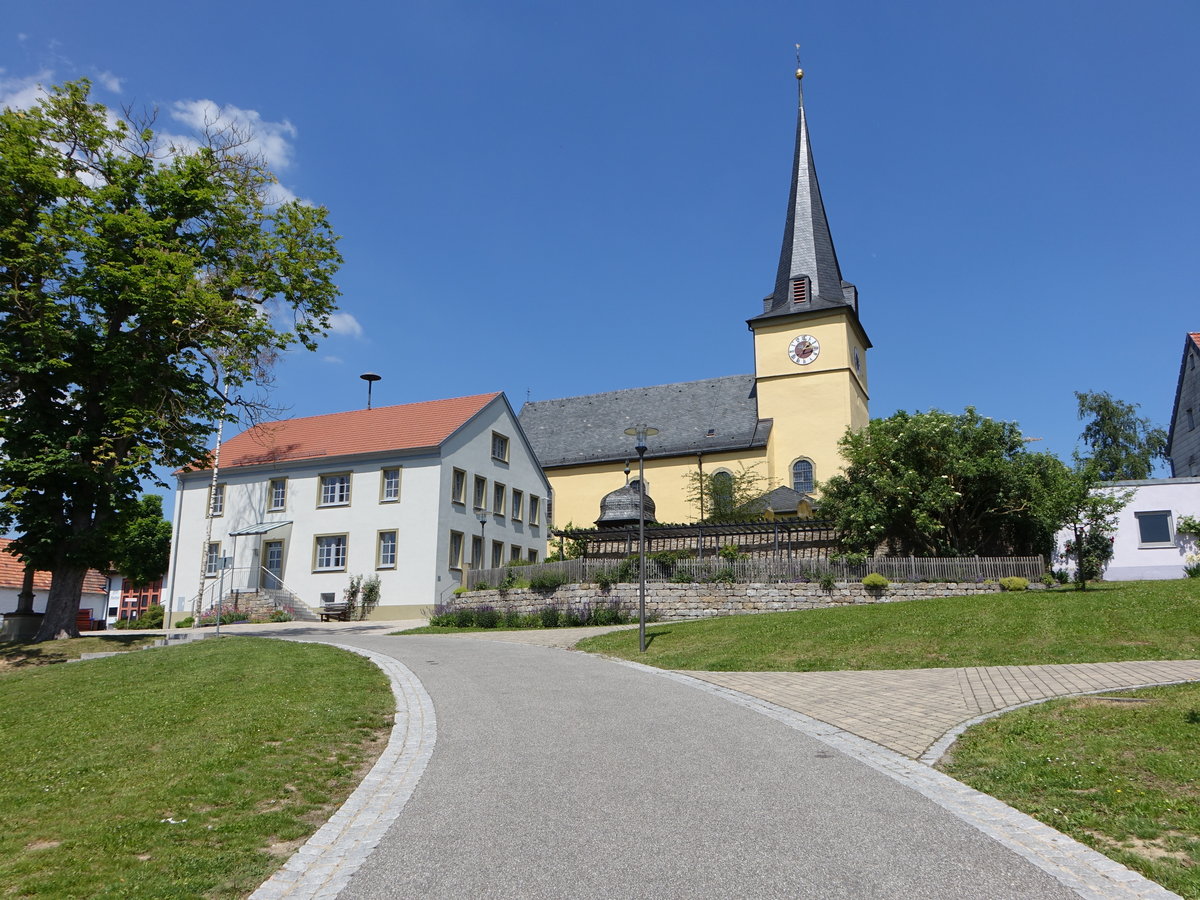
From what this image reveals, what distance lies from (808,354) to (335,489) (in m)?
26.0

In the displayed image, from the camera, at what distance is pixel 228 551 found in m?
39.0

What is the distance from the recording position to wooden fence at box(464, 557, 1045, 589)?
25.3m

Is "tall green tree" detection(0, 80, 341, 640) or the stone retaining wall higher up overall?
"tall green tree" detection(0, 80, 341, 640)

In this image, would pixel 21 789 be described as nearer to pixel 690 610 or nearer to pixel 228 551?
pixel 690 610

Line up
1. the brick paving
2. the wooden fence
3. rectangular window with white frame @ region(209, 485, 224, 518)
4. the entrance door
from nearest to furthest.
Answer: the brick paving
the wooden fence
the entrance door
rectangular window with white frame @ region(209, 485, 224, 518)

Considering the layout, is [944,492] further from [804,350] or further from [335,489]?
[335,489]

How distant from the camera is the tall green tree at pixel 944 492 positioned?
27.8 meters

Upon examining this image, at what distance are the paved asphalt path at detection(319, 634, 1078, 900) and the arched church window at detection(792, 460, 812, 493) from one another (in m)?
38.7

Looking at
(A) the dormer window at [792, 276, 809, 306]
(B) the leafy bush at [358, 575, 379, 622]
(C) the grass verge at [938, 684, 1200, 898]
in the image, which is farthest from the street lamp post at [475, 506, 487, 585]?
(C) the grass verge at [938, 684, 1200, 898]

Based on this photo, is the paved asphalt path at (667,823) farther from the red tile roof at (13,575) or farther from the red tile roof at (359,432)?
the red tile roof at (13,575)

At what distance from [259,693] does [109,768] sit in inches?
154

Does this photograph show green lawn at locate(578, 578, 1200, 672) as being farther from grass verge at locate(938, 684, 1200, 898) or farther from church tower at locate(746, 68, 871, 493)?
church tower at locate(746, 68, 871, 493)

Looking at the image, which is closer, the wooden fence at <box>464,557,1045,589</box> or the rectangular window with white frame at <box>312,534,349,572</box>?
the wooden fence at <box>464,557,1045,589</box>

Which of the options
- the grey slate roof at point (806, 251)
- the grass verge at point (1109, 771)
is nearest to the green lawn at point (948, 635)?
the grass verge at point (1109, 771)
